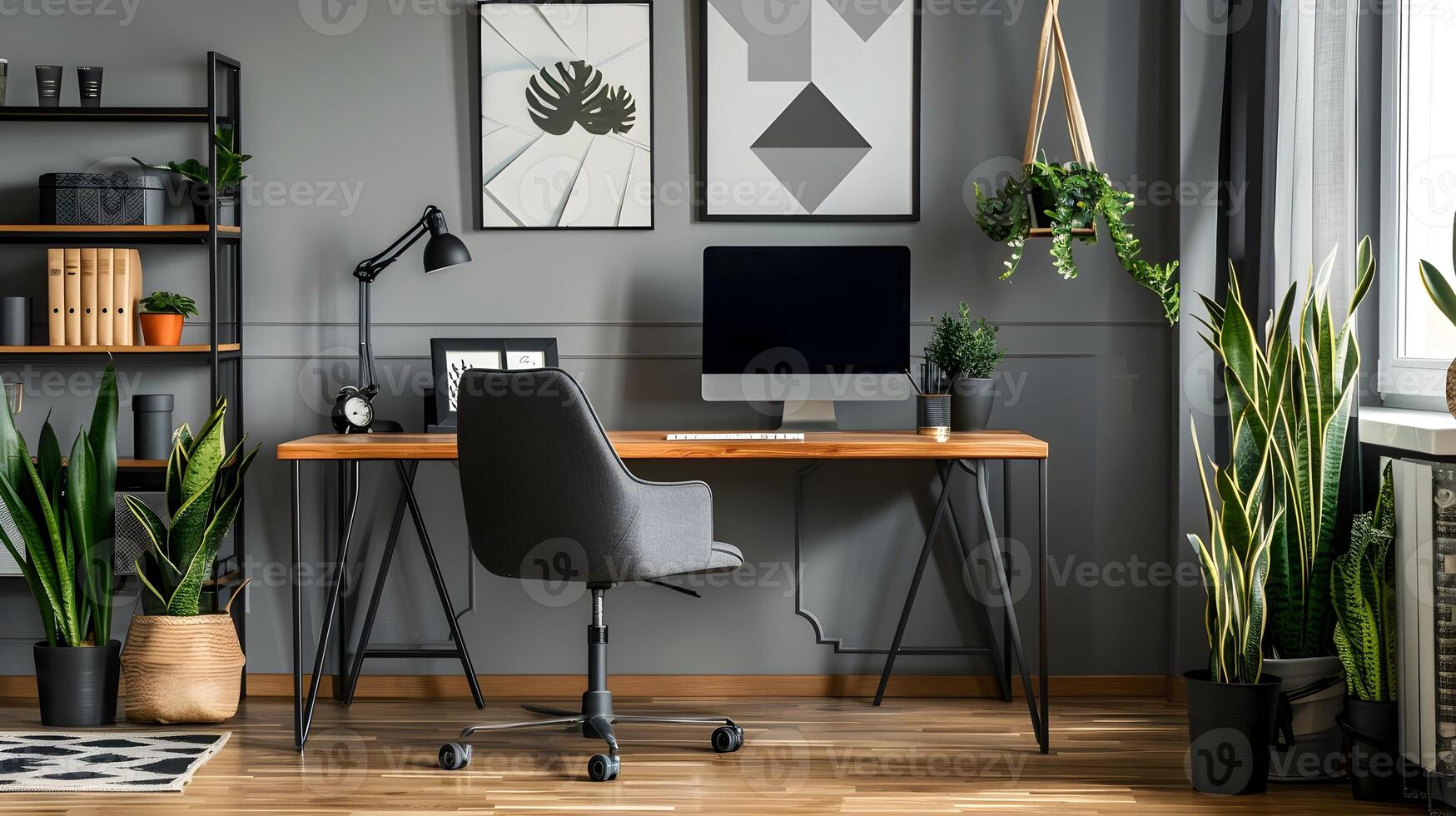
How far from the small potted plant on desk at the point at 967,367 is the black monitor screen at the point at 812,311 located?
109 mm

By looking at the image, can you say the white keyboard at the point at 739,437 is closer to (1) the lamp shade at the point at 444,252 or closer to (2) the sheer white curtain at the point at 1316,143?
(1) the lamp shade at the point at 444,252

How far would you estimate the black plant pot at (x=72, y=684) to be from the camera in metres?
3.03

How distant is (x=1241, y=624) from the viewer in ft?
8.23

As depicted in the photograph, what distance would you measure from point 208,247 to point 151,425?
52 centimetres

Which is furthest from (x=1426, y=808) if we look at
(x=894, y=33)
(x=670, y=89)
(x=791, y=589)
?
(x=670, y=89)

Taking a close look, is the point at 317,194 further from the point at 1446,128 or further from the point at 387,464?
the point at 1446,128

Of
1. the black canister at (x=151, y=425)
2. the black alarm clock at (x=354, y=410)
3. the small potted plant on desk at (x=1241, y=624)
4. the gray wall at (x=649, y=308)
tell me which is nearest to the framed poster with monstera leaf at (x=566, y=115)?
the gray wall at (x=649, y=308)

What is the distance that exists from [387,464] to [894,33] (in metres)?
1.91

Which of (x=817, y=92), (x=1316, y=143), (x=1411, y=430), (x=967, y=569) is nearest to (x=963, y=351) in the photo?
(x=967, y=569)

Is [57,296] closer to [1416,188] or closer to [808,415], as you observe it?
[808,415]

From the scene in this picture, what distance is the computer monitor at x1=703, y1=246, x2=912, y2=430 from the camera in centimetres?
313

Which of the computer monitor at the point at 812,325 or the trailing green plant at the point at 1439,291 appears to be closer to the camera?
the trailing green plant at the point at 1439,291

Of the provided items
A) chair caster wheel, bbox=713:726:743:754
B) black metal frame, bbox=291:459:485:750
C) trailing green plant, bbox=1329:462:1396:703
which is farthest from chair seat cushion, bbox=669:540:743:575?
trailing green plant, bbox=1329:462:1396:703

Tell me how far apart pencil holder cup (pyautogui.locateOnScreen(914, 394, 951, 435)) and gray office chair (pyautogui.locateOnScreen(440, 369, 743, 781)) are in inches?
27.9
